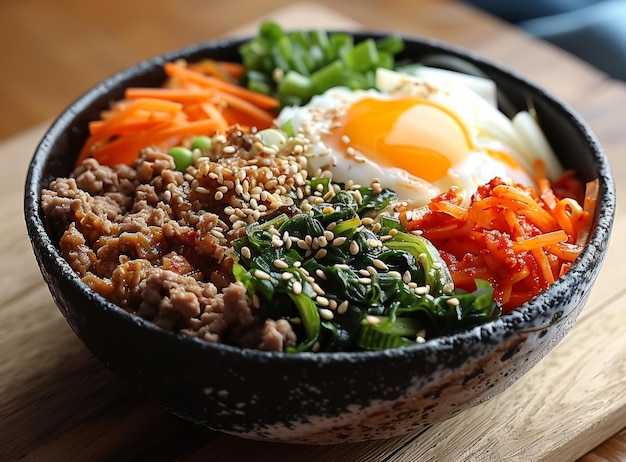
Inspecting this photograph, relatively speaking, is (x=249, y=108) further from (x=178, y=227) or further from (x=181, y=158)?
→ (x=178, y=227)

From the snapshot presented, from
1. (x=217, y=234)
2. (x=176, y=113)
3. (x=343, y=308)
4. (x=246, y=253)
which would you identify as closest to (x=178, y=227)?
(x=217, y=234)

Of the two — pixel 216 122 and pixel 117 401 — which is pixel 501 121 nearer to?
pixel 216 122

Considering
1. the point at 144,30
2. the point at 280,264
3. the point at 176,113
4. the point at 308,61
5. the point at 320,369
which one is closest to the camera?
the point at 320,369

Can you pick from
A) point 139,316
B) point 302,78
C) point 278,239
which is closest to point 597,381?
point 278,239

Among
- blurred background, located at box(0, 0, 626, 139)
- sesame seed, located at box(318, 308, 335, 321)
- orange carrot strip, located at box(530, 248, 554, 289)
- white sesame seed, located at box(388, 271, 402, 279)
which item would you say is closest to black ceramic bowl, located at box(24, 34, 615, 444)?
orange carrot strip, located at box(530, 248, 554, 289)

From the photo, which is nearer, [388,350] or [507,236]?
[388,350]

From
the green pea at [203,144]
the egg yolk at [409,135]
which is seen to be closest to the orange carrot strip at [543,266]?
the egg yolk at [409,135]
